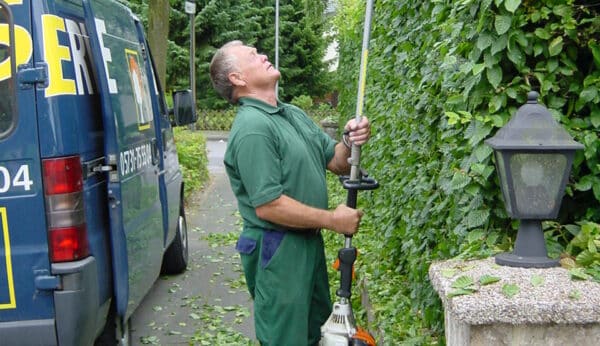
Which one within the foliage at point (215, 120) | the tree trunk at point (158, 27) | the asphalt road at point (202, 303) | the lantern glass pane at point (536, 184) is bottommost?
the foliage at point (215, 120)

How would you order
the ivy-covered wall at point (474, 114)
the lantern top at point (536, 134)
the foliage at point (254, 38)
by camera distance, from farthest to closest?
the foliage at point (254, 38), the ivy-covered wall at point (474, 114), the lantern top at point (536, 134)

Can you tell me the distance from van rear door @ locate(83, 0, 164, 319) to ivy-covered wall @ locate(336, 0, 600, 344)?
158cm

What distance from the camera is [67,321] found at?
3695 mm

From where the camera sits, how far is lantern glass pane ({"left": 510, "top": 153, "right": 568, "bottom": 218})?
2334 mm

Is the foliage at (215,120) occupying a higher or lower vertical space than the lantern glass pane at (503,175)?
lower

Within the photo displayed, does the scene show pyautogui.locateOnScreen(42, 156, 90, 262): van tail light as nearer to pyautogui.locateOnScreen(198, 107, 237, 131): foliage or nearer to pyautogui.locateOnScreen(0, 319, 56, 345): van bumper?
pyautogui.locateOnScreen(0, 319, 56, 345): van bumper

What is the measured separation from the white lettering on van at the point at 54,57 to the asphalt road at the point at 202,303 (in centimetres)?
255

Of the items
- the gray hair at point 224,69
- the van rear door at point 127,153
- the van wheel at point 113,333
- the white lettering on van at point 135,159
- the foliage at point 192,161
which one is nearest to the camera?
the gray hair at point 224,69

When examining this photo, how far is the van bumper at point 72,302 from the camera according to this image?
368 cm

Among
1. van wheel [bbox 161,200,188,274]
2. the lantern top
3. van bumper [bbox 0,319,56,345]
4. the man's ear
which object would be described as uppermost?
the man's ear

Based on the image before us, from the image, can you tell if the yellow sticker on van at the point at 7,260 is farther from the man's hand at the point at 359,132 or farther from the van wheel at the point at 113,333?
the man's hand at the point at 359,132

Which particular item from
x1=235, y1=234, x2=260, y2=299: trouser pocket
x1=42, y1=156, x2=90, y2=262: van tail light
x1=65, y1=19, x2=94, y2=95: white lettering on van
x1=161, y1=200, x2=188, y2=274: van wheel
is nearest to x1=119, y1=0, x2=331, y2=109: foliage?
x1=161, y1=200, x2=188, y2=274: van wheel

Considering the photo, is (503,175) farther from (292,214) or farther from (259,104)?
(259,104)

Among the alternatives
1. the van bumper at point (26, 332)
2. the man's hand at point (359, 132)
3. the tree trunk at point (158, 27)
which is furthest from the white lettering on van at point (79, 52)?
the tree trunk at point (158, 27)
